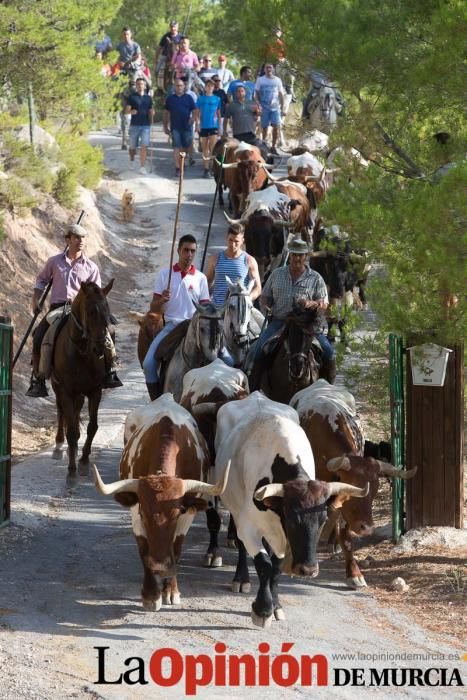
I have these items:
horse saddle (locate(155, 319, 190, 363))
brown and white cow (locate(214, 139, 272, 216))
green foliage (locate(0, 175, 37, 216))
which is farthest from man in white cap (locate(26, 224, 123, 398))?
brown and white cow (locate(214, 139, 272, 216))

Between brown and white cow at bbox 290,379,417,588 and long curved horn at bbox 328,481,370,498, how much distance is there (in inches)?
19.4

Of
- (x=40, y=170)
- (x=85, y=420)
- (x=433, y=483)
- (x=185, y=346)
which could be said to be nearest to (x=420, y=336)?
(x=433, y=483)

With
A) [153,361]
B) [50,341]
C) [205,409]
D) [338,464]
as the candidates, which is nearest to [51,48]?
[50,341]

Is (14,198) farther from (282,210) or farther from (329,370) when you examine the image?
(329,370)

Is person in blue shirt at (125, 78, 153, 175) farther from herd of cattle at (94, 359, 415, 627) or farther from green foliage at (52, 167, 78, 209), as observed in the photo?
herd of cattle at (94, 359, 415, 627)

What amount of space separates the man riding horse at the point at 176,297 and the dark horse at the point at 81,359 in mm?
609

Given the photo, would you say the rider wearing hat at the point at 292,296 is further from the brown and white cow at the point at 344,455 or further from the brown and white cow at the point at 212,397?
the brown and white cow at the point at 344,455

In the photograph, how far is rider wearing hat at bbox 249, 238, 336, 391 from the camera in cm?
1352

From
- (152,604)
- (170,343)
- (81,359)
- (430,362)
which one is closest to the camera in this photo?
(152,604)

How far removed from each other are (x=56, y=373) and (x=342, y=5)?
5.81 m

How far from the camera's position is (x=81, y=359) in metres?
15.1

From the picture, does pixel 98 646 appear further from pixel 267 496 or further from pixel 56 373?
pixel 56 373

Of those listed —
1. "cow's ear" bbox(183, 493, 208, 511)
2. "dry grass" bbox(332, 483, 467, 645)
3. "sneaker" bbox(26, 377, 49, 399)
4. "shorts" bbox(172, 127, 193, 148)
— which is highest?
"shorts" bbox(172, 127, 193, 148)

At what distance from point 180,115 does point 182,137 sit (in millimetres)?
Result: 698
